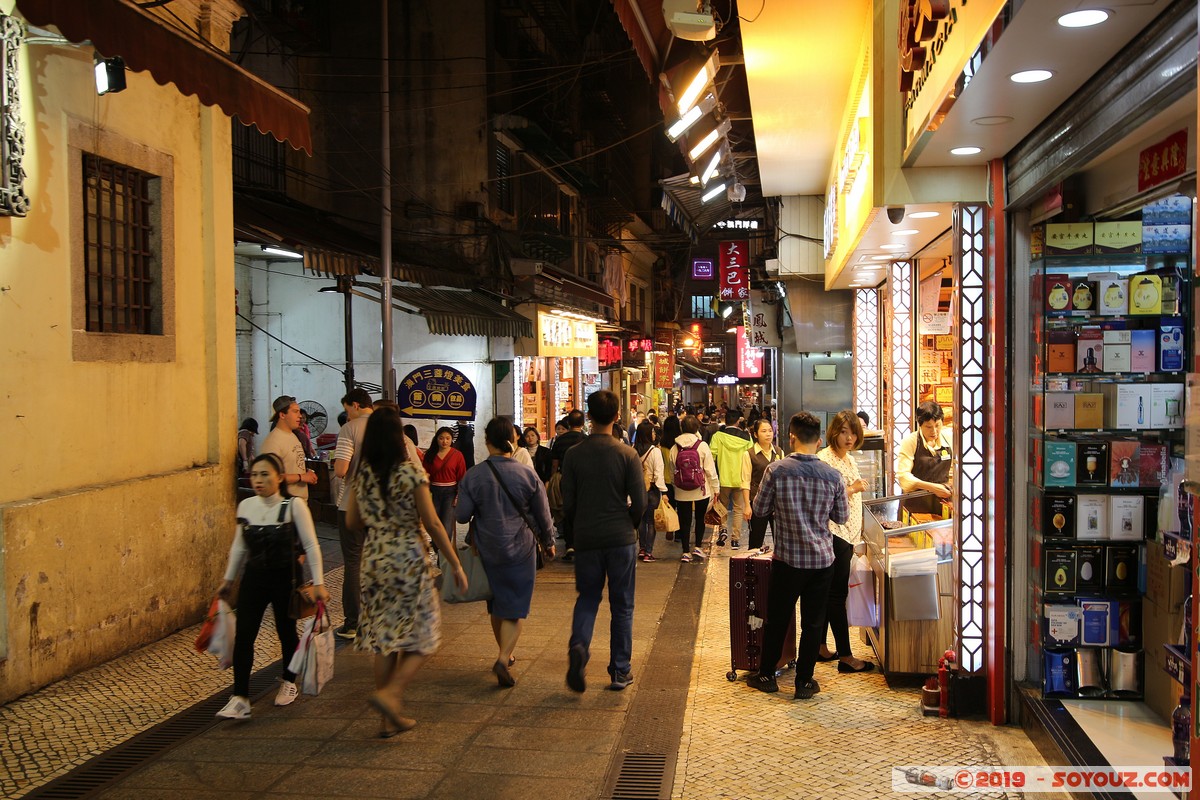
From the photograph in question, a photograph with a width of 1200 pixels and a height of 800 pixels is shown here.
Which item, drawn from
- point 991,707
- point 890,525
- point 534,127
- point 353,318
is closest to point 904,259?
point 890,525

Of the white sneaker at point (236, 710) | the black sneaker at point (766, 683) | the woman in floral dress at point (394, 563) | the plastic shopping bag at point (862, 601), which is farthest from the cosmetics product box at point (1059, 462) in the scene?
the white sneaker at point (236, 710)

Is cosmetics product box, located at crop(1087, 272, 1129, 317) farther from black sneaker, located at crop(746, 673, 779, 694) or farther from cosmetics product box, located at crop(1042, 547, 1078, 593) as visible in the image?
black sneaker, located at crop(746, 673, 779, 694)

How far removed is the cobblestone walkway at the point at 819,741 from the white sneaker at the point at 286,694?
2622 mm

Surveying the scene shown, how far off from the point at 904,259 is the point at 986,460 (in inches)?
195

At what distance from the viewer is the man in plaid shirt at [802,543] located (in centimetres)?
636

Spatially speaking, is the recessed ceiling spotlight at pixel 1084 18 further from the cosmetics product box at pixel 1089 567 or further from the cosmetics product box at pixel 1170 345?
the cosmetics product box at pixel 1089 567

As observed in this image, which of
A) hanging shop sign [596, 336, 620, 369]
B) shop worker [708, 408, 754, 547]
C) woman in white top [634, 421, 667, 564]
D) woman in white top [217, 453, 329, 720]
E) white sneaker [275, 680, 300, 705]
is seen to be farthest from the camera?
hanging shop sign [596, 336, 620, 369]

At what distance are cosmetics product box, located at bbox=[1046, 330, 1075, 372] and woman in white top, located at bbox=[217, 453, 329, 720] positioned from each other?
4.55 m

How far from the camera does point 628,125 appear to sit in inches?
1393

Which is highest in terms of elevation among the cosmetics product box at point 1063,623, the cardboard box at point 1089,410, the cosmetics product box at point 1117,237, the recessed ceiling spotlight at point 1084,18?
the recessed ceiling spotlight at point 1084,18

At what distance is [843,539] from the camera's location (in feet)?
23.3

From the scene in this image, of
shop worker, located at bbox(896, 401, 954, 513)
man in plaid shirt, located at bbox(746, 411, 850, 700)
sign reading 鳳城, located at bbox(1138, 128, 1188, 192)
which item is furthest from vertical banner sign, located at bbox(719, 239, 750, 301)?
sign reading 鳳城, located at bbox(1138, 128, 1188, 192)

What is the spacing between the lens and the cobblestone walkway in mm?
4992

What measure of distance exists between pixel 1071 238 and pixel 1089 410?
1005mm
